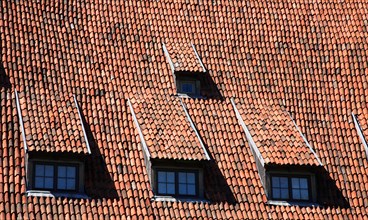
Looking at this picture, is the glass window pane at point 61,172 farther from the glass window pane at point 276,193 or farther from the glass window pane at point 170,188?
the glass window pane at point 276,193

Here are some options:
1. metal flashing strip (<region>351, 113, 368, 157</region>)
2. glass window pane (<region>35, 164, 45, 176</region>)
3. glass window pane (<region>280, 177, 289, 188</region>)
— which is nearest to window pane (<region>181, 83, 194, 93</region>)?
glass window pane (<region>280, 177, 289, 188</region>)

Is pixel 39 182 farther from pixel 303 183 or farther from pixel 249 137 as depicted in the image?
pixel 303 183

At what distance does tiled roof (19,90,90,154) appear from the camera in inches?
819

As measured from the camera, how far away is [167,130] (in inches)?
880

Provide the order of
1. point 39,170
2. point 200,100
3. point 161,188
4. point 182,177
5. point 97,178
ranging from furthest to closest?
point 200,100, point 182,177, point 161,188, point 97,178, point 39,170

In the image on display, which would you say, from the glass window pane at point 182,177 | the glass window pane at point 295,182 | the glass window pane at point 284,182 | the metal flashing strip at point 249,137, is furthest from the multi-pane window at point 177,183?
the glass window pane at point 295,182

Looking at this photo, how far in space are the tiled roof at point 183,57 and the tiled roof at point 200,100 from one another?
0.34 metres

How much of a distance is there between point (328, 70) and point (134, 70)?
6161 millimetres

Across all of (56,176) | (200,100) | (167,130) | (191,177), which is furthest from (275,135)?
(56,176)

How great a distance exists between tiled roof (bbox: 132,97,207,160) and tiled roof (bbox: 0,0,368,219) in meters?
0.24

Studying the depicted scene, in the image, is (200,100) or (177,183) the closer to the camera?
(177,183)

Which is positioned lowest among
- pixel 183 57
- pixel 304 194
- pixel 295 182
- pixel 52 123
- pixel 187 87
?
pixel 304 194

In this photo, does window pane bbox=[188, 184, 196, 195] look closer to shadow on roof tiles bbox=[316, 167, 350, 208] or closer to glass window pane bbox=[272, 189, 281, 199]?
glass window pane bbox=[272, 189, 281, 199]

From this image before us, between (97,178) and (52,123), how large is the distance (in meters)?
1.91
